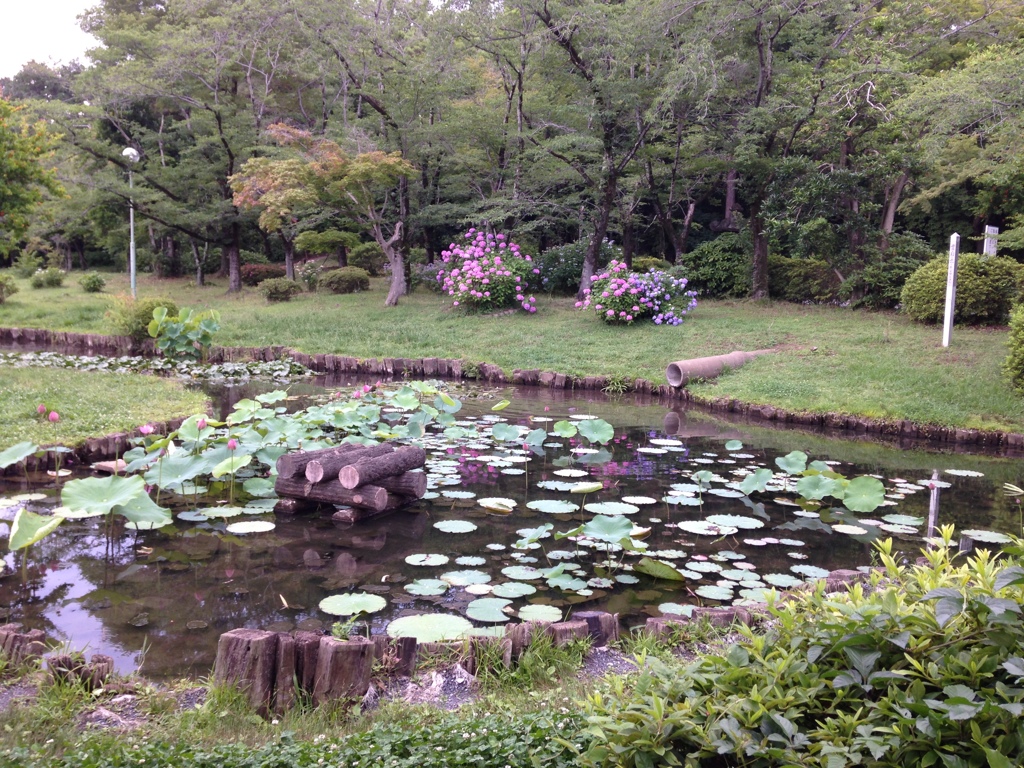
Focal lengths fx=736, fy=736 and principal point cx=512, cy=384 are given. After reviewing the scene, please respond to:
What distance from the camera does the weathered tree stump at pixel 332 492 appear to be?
5270mm

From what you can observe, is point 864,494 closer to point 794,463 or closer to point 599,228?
point 794,463

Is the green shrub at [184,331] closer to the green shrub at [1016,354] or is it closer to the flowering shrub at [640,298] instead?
the flowering shrub at [640,298]

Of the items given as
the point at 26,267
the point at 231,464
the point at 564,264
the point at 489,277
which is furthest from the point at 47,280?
the point at 231,464

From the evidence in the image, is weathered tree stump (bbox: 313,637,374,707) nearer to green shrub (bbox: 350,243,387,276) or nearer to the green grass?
the green grass

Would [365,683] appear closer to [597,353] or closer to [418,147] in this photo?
[597,353]

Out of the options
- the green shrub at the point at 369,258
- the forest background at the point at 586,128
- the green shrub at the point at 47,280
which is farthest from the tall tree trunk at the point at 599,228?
the green shrub at the point at 47,280

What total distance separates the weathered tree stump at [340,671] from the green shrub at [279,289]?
64.0 feet

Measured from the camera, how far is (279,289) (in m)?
21.0

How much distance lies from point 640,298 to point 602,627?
12585mm

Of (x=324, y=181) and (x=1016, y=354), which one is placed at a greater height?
(x=324, y=181)

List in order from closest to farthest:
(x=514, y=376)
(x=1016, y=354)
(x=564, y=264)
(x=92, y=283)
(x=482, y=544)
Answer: (x=482, y=544)
(x=1016, y=354)
(x=514, y=376)
(x=564, y=264)
(x=92, y=283)

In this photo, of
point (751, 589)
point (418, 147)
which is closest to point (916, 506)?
point (751, 589)

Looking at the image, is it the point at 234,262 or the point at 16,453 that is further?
the point at 234,262

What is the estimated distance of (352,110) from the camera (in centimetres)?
2320
